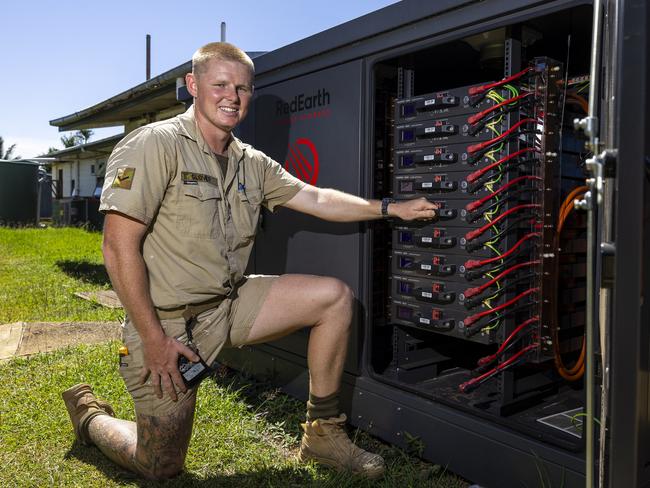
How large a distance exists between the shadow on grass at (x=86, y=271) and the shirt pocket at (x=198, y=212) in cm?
474

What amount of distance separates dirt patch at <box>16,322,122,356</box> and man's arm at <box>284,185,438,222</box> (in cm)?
235

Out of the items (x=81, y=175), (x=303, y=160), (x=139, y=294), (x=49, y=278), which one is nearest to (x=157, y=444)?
(x=139, y=294)

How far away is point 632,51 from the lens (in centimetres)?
103

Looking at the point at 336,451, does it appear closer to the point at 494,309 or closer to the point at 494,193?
the point at 494,309

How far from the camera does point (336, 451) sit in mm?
2232

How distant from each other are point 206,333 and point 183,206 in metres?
0.46

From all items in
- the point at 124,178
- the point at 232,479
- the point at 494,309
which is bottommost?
the point at 232,479

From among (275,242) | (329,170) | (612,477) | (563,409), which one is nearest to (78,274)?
(275,242)

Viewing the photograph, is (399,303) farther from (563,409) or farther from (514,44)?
(514,44)

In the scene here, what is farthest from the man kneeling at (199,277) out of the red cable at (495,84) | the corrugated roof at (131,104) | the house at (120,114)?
the corrugated roof at (131,104)

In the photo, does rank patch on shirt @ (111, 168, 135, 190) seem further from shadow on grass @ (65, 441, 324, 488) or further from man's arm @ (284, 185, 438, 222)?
shadow on grass @ (65, 441, 324, 488)

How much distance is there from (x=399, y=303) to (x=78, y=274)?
5.60 metres

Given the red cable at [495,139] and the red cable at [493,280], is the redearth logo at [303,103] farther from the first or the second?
the red cable at [493,280]

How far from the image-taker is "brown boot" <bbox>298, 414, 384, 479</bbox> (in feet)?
7.11
